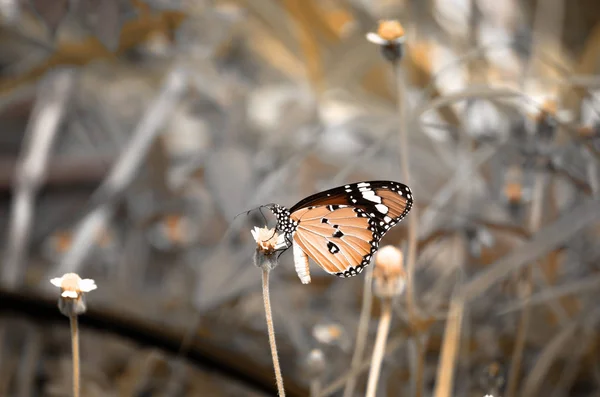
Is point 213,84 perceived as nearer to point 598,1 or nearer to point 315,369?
point 315,369

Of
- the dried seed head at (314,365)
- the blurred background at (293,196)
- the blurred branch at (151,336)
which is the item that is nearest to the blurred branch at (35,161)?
the blurred background at (293,196)

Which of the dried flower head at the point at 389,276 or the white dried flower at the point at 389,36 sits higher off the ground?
the white dried flower at the point at 389,36

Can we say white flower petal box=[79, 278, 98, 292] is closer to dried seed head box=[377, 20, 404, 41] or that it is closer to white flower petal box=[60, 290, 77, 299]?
white flower petal box=[60, 290, 77, 299]

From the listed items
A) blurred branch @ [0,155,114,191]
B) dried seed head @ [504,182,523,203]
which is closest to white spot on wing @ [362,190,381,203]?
dried seed head @ [504,182,523,203]

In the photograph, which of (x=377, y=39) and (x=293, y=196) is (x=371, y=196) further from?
(x=293, y=196)

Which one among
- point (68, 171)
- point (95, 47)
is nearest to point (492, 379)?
point (95, 47)

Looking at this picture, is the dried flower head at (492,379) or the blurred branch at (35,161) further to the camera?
the blurred branch at (35,161)

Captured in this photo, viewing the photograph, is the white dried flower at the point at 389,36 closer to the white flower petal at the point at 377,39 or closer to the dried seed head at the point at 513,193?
the white flower petal at the point at 377,39

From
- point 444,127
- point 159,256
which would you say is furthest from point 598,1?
point 444,127
